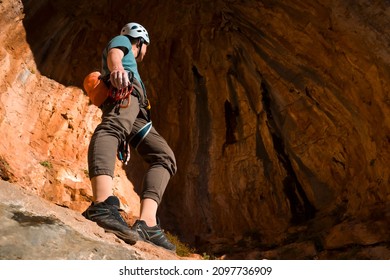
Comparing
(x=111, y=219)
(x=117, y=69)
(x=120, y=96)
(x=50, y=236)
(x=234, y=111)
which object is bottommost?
(x=50, y=236)

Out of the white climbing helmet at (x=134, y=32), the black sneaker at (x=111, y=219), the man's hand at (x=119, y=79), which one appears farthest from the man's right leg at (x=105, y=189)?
the white climbing helmet at (x=134, y=32)

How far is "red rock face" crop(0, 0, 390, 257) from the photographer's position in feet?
25.7

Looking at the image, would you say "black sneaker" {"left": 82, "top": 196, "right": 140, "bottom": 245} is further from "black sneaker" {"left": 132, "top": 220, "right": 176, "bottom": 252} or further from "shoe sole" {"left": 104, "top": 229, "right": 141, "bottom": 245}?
"black sneaker" {"left": 132, "top": 220, "right": 176, "bottom": 252}

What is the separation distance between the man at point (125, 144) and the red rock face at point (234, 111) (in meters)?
2.95

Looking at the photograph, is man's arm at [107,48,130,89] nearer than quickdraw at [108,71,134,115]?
Yes

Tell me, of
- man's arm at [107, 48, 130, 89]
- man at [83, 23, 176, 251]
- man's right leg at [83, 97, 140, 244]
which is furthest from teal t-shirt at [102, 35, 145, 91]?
man's right leg at [83, 97, 140, 244]

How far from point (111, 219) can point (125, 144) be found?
111 cm

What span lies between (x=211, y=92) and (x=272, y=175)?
6.44ft

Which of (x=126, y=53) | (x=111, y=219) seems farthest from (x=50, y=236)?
(x=126, y=53)

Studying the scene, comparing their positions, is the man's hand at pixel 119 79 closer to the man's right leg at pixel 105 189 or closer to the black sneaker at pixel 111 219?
the man's right leg at pixel 105 189

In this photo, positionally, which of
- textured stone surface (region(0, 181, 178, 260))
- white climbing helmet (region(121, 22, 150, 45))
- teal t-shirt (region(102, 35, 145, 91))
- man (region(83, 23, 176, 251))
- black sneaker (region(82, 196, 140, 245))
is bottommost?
textured stone surface (region(0, 181, 178, 260))

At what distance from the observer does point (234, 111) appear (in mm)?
9820

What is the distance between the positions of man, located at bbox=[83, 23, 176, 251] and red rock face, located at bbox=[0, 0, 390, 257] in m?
2.95

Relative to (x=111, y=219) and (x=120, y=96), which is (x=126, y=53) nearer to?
(x=120, y=96)
